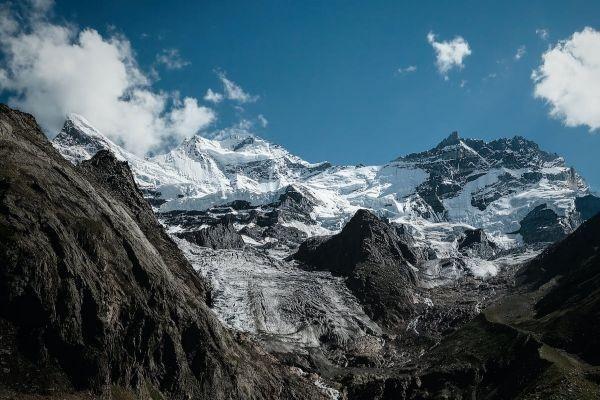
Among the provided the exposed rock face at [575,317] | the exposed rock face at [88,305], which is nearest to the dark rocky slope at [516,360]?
the exposed rock face at [575,317]

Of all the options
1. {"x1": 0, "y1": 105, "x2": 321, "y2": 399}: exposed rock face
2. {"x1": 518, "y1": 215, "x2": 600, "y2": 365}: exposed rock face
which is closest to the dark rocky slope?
{"x1": 518, "y1": 215, "x2": 600, "y2": 365}: exposed rock face

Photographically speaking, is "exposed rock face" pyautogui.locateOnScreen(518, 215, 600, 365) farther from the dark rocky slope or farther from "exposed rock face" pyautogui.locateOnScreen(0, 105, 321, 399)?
"exposed rock face" pyautogui.locateOnScreen(0, 105, 321, 399)

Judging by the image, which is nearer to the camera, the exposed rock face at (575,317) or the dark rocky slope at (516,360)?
the dark rocky slope at (516,360)

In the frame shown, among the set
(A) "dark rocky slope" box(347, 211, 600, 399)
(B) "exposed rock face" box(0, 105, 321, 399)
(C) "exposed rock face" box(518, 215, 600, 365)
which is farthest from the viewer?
(C) "exposed rock face" box(518, 215, 600, 365)

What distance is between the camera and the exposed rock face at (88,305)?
7619 cm

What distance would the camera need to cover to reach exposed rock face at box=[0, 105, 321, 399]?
76188mm

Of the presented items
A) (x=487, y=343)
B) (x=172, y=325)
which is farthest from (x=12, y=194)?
(x=487, y=343)

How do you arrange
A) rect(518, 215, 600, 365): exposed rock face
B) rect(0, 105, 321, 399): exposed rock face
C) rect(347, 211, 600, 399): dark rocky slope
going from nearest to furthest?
rect(0, 105, 321, 399): exposed rock face → rect(347, 211, 600, 399): dark rocky slope → rect(518, 215, 600, 365): exposed rock face

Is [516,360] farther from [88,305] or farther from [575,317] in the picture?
[88,305]

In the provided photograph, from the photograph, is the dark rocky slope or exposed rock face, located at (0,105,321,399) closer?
exposed rock face, located at (0,105,321,399)

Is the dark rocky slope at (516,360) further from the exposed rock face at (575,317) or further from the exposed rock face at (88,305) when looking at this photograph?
the exposed rock face at (88,305)

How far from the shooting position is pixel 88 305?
85.4 meters

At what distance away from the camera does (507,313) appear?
17862 centimetres

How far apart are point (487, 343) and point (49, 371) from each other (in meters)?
102
